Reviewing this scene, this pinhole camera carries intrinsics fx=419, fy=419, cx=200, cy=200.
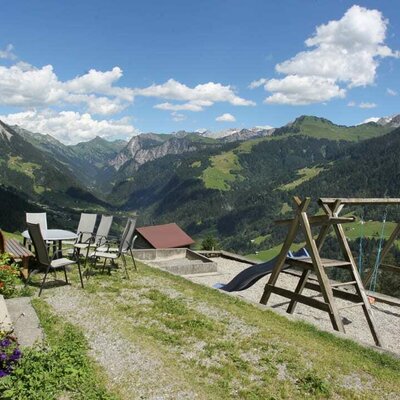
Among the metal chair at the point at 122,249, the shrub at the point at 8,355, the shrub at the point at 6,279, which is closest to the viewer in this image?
the shrub at the point at 8,355

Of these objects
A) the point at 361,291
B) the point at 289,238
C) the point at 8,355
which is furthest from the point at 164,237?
the point at 8,355

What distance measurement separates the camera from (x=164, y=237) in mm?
30250

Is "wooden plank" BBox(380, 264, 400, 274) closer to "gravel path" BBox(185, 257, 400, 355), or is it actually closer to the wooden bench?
"gravel path" BBox(185, 257, 400, 355)

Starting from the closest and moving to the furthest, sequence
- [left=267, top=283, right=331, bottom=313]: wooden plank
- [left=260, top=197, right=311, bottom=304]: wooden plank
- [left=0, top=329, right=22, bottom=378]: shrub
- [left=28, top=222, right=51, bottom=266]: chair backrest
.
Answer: [left=0, top=329, right=22, bottom=378]: shrub
[left=267, top=283, right=331, bottom=313]: wooden plank
[left=28, top=222, right=51, bottom=266]: chair backrest
[left=260, top=197, right=311, bottom=304]: wooden plank

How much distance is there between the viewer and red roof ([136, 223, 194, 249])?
1158 inches

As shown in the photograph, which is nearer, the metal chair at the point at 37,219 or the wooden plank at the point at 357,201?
the wooden plank at the point at 357,201

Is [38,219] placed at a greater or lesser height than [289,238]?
lesser

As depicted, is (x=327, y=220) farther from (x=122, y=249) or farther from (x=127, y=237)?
(x=122, y=249)

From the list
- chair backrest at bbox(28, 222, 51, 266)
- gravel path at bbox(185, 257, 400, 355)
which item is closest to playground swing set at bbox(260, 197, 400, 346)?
gravel path at bbox(185, 257, 400, 355)

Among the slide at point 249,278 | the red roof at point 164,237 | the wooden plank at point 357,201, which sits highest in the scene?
the wooden plank at point 357,201

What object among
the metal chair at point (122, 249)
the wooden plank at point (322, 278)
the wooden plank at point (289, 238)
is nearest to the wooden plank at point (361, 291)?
the wooden plank at point (322, 278)

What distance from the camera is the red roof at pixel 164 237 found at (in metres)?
29.4

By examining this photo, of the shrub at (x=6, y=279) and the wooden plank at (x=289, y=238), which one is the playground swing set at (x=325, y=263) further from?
the shrub at (x=6, y=279)

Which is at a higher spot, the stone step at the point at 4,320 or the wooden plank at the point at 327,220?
the wooden plank at the point at 327,220
